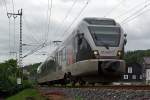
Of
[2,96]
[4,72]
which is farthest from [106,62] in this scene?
[4,72]

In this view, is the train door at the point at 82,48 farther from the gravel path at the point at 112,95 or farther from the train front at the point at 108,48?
the gravel path at the point at 112,95

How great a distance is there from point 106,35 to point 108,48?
3.31ft

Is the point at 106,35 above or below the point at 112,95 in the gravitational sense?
above

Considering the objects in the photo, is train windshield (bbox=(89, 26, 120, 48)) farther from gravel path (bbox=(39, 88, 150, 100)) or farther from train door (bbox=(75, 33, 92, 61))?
gravel path (bbox=(39, 88, 150, 100))

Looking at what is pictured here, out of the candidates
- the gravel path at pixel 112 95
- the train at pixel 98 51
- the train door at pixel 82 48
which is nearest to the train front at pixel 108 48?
the train at pixel 98 51

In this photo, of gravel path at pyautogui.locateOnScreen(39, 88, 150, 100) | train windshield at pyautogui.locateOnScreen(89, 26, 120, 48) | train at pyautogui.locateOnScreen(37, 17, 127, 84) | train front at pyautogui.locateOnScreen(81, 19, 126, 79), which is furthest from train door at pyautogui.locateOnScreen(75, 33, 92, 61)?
gravel path at pyautogui.locateOnScreen(39, 88, 150, 100)

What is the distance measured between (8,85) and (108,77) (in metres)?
60.0

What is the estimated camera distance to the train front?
832 inches

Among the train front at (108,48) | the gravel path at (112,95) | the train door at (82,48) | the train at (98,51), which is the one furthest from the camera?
the train door at (82,48)

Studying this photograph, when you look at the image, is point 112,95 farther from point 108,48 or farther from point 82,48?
point 82,48

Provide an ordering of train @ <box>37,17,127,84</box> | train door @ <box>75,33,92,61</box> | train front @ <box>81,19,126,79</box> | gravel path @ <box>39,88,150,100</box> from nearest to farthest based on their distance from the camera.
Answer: gravel path @ <box>39,88,150,100</box> → train front @ <box>81,19,126,79</box> → train @ <box>37,17,127,84</box> → train door @ <box>75,33,92,61</box>

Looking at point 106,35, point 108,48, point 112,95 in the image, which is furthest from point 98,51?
point 112,95

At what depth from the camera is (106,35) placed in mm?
22328

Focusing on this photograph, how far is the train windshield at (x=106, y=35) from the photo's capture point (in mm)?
21844
